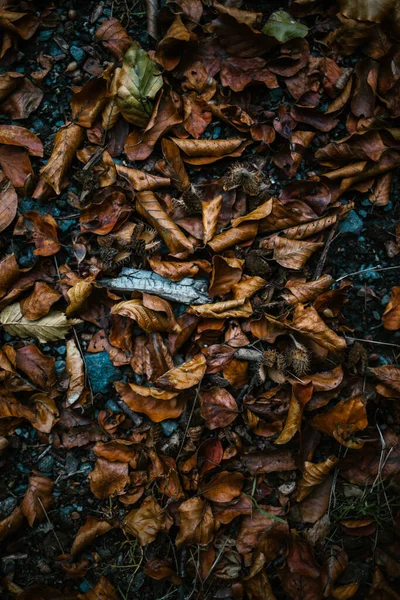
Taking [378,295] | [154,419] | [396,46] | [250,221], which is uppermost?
[396,46]

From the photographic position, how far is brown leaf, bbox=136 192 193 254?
2154 mm

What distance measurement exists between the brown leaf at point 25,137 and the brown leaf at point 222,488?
5.82 ft

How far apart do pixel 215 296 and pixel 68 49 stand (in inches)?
57.4

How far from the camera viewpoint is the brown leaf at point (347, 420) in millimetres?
2062

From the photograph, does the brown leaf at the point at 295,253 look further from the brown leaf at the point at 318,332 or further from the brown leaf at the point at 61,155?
the brown leaf at the point at 61,155

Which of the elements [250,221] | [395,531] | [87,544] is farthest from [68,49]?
[395,531]

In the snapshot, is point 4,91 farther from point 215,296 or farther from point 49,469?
point 49,469

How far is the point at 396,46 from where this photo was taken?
2.19 metres

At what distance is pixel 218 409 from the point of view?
6.98ft

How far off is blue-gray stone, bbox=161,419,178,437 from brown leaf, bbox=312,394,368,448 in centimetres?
66

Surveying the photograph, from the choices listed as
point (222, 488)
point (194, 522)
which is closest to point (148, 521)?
point (194, 522)

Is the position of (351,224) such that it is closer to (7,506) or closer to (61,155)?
(61,155)

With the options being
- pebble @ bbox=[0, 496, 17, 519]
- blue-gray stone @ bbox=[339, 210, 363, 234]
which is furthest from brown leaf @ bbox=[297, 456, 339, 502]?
pebble @ bbox=[0, 496, 17, 519]

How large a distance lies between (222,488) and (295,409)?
50cm
